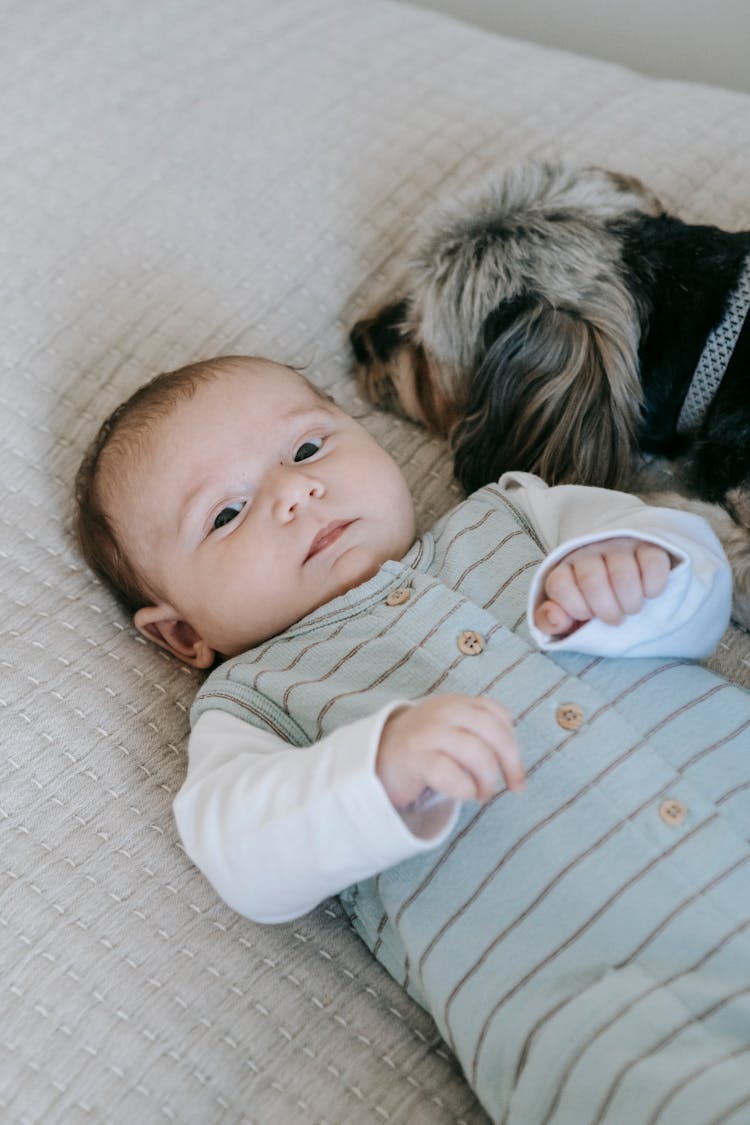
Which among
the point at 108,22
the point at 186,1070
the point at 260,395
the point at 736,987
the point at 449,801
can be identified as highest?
the point at 108,22

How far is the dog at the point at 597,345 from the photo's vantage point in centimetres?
145

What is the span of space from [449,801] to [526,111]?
1531mm

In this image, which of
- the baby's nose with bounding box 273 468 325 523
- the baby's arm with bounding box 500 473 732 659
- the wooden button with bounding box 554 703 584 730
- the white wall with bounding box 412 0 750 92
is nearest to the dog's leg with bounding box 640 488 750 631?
the baby's arm with bounding box 500 473 732 659

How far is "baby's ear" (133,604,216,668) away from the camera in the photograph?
1.34m

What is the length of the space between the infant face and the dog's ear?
24cm

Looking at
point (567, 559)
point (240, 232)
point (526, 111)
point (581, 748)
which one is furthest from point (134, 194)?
point (581, 748)

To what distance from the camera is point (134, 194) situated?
1898 mm

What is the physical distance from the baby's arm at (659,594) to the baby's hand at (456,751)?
218mm

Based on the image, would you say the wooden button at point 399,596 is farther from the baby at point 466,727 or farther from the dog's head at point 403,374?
the dog's head at point 403,374

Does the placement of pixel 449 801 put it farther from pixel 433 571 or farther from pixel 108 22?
pixel 108 22

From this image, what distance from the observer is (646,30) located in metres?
2.62

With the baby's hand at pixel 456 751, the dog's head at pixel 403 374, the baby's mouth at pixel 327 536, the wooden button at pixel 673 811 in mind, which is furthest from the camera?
the dog's head at pixel 403 374

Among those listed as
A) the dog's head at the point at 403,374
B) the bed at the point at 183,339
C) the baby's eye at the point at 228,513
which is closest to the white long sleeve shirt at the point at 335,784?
the bed at the point at 183,339

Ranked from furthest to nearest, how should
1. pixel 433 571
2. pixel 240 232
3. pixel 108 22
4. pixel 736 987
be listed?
pixel 108 22, pixel 240 232, pixel 433 571, pixel 736 987
